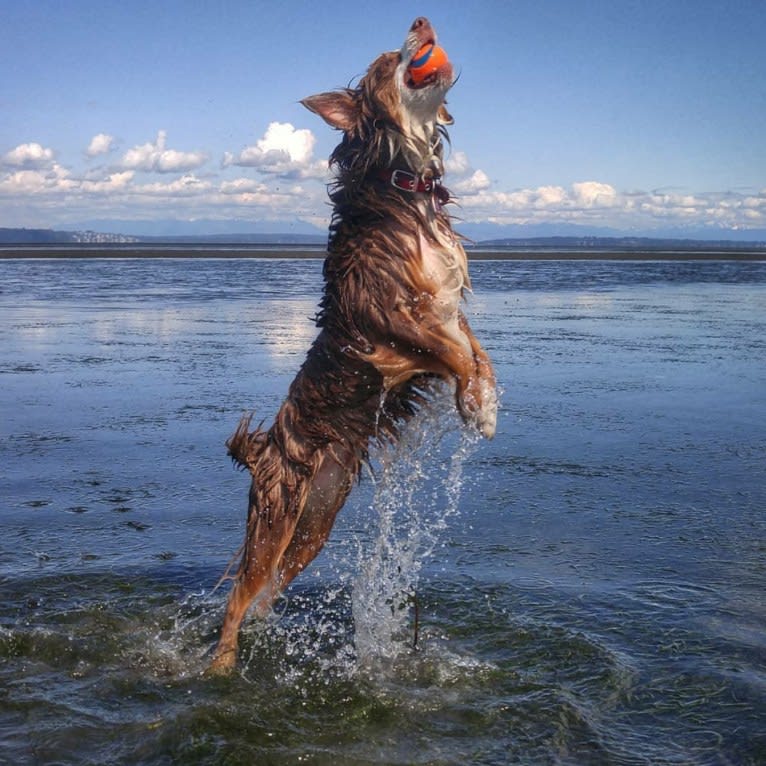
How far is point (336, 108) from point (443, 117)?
1.76ft

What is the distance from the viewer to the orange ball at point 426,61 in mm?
4445

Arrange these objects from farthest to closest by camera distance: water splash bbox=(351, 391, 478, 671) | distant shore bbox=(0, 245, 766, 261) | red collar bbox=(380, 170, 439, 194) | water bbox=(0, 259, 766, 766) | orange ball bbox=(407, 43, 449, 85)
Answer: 1. distant shore bbox=(0, 245, 766, 261)
2. water splash bbox=(351, 391, 478, 671)
3. red collar bbox=(380, 170, 439, 194)
4. orange ball bbox=(407, 43, 449, 85)
5. water bbox=(0, 259, 766, 766)

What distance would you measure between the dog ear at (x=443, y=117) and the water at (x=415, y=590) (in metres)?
1.35

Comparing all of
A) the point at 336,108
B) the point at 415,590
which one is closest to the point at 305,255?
the point at 415,590

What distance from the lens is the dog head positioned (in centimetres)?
452

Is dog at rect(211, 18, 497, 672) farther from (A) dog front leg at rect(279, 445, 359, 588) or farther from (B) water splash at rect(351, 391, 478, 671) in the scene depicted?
(B) water splash at rect(351, 391, 478, 671)

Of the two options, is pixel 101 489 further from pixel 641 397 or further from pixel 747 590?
pixel 641 397

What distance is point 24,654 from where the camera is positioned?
477 centimetres

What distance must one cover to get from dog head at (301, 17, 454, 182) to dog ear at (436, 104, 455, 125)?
0.26 feet

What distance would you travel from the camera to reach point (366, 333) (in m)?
4.50

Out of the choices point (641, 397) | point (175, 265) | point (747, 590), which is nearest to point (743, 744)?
point (747, 590)

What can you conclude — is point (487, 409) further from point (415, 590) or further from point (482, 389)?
point (415, 590)

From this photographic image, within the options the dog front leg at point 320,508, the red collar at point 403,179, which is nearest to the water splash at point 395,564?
the dog front leg at point 320,508

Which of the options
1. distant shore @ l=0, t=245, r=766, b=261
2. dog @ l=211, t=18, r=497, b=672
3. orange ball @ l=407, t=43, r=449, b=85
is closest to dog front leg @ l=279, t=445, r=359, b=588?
dog @ l=211, t=18, r=497, b=672
